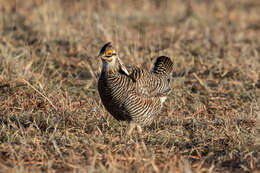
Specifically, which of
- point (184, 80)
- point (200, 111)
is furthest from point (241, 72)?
point (200, 111)

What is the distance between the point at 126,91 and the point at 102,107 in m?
1.06

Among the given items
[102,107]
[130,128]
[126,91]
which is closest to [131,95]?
[126,91]

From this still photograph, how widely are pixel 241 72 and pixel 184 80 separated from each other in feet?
3.31

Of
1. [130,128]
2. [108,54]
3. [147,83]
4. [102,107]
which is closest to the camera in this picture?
[130,128]

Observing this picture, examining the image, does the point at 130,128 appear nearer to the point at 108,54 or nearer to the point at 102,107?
the point at 108,54

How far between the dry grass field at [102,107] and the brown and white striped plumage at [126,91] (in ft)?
0.68

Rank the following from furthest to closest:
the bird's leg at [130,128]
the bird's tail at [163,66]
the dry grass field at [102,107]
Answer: the bird's tail at [163,66], the bird's leg at [130,128], the dry grass field at [102,107]

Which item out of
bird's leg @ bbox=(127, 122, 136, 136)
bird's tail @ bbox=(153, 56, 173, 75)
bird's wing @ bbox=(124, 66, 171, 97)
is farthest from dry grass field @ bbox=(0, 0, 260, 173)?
bird's tail @ bbox=(153, 56, 173, 75)

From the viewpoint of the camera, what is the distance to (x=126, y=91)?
190 inches

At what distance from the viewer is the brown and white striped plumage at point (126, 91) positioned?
480cm

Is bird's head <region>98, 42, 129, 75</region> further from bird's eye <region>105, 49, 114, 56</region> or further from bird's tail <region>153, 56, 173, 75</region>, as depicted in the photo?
bird's tail <region>153, 56, 173, 75</region>

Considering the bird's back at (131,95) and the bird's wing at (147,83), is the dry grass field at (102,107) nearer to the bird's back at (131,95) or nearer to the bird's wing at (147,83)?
the bird's back at (131,95)

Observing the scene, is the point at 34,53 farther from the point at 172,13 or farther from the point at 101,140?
the point at 172,13

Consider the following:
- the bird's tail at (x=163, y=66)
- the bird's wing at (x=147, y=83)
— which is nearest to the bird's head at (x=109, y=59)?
the bird's wing at (x=147, y=83)
